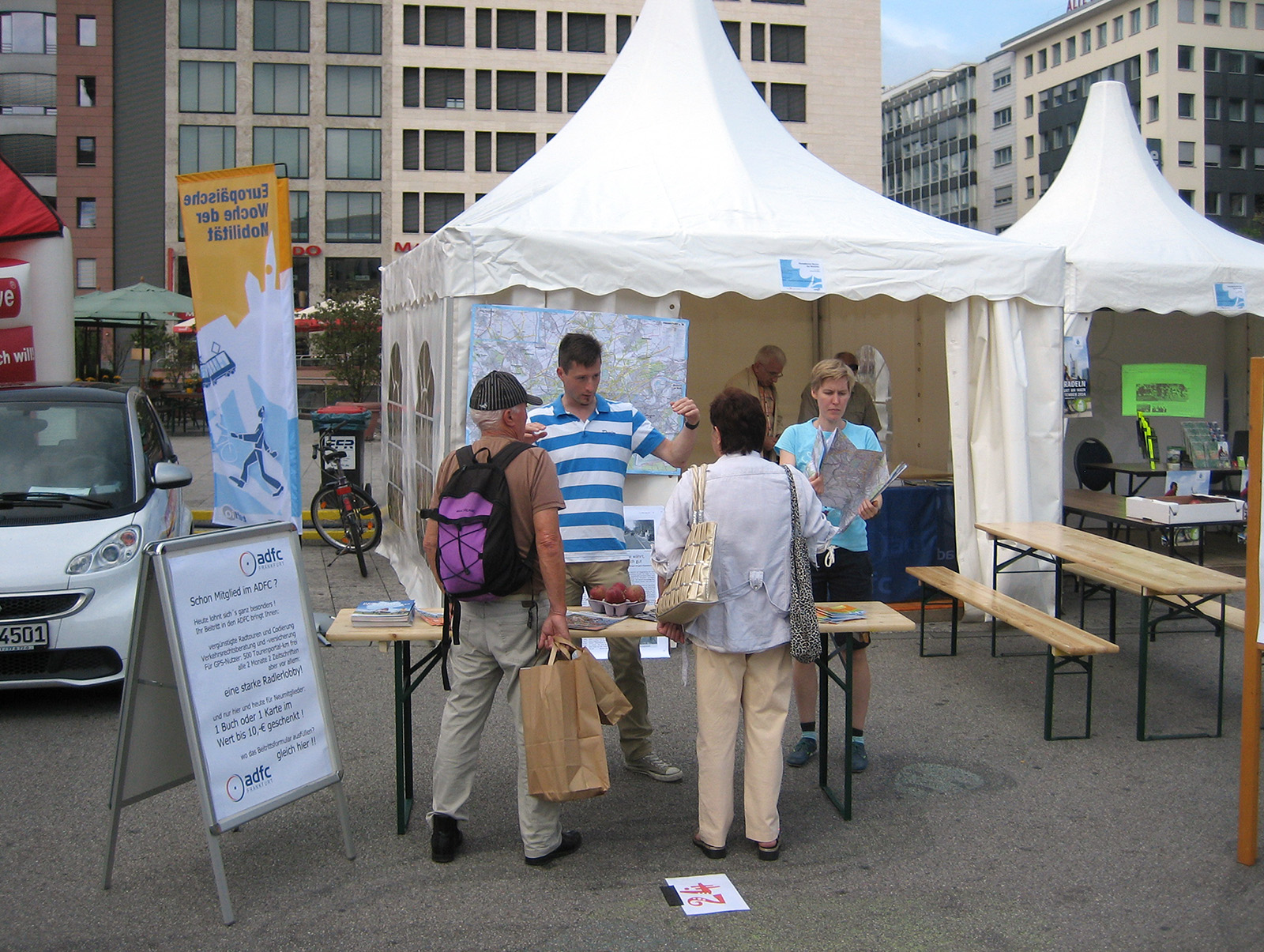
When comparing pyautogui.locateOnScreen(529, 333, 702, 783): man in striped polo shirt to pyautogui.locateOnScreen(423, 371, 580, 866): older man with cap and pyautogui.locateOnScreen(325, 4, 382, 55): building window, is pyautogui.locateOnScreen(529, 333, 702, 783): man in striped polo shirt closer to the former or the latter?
pyautogui.locateOnScreen(423, 371, 580, 866): older man with cap

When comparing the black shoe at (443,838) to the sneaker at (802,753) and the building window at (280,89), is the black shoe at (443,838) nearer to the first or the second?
the sneaker at (802,753)

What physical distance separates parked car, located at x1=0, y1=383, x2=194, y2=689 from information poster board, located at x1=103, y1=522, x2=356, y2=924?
4.25ft

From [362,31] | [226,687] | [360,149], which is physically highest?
[362,31]

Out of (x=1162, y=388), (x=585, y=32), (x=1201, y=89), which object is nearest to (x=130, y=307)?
(x=1162, y=388)

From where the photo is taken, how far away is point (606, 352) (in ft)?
22.6

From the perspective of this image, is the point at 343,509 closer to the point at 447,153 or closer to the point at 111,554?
the point at 111,554

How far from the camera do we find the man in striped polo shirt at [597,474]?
4.69 metres

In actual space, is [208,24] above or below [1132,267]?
above

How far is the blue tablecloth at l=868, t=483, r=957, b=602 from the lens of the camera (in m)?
7.99

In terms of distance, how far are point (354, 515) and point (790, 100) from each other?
172 feet

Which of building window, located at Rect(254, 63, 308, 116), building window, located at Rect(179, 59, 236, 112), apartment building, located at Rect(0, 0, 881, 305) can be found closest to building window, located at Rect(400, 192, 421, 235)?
apartment building, located at Rect(0, 0, 881, 305)

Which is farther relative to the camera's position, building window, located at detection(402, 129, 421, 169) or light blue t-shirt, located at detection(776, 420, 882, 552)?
building window, located at detection(402, 129, 421, 169)

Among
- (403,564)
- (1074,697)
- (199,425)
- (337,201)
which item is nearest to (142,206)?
(337,201)

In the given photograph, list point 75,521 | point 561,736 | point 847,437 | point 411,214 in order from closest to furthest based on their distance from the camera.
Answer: point 561,736 < point 847,437 < point 75,521 < point 411,214
